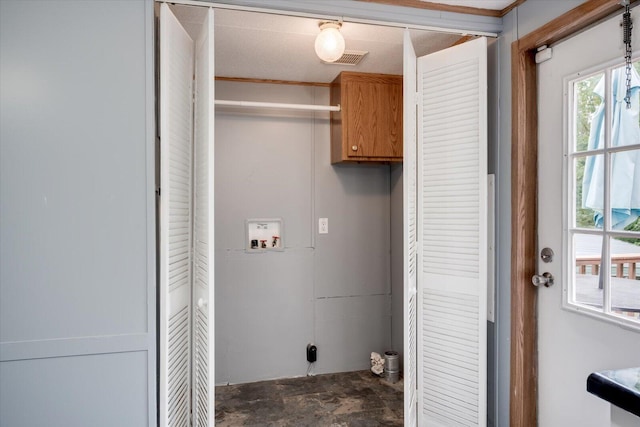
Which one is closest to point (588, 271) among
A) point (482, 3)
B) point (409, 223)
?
point (409, 223)

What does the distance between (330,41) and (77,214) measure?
1428mm

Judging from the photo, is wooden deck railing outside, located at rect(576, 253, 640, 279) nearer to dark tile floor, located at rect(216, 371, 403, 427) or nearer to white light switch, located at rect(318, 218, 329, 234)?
dark tile floor, located at rect(216, 371, 403, 427)

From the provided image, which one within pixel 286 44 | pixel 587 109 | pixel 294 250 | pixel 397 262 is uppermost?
pixel 286 44

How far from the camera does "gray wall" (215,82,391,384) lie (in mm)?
3176

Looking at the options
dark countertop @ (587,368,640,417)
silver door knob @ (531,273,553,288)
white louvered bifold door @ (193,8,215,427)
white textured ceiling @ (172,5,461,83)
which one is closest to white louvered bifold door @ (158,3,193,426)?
white louvered bifold door @ (193,8,215,427)

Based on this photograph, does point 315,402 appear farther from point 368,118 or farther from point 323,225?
point 368,118

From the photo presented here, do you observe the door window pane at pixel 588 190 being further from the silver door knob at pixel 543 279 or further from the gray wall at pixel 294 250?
the gray wall at pixel 294 250

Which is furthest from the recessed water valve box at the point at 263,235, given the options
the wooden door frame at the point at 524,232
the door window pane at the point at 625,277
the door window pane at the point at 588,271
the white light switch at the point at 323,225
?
the door window pane at the point at 625,277

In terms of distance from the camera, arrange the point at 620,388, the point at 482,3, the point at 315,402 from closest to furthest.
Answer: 1. the point at 620,388
2. the point at 482,3
3. the point at 315,402

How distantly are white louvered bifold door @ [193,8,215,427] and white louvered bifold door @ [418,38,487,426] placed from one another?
113 cm

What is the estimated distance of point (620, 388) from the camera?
790 millimetres

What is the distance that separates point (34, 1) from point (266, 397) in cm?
259

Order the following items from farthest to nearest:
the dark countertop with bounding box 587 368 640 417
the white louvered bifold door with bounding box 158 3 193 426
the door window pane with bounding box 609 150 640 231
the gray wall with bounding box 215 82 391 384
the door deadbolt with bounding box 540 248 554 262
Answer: the gray wall with bounding box 215 82 391 384 → the door deadbolt with bounding box 540 248 554 262 → the white louvered bifold door with bounding box 158 3 193 426 → the door window pane with bounding box 609 150 640 231 → the dark countertop with bounding box 587 368 640 417

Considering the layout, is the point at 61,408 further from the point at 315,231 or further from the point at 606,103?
the point at 606,103
